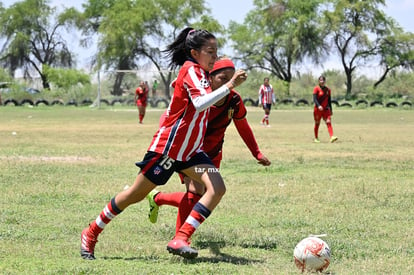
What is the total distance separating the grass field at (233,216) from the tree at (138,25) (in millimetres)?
57185

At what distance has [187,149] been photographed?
228 inches

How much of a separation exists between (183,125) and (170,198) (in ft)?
4.25

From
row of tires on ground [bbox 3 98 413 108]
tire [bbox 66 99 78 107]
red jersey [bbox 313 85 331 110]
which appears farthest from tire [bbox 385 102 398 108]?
red jersey [bbox 313 85 331 110]

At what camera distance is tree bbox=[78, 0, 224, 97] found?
72188 mm

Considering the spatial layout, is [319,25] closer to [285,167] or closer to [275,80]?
[275,80]

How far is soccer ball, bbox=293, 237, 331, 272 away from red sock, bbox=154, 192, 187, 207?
57.7 inches

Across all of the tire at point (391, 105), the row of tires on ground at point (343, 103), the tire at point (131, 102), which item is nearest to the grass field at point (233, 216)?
the tire at point (131, 102)

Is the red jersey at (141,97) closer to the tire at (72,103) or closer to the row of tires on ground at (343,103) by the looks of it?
the row of tires on ground at (343,103)

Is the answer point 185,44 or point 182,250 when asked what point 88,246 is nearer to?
point 182,250

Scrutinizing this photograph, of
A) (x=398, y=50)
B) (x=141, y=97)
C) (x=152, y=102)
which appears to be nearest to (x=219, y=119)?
(x=141, y=97)

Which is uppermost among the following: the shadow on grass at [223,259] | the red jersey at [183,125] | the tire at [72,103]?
the red jersey at [183,125]

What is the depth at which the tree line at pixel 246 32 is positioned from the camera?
2790 inches

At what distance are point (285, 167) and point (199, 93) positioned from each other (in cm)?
757

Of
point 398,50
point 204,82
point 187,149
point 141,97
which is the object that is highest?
point 398,50
